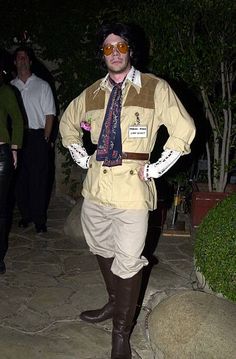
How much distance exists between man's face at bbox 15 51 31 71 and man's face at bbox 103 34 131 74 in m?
2.59

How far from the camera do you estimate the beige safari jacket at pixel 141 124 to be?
2.99m

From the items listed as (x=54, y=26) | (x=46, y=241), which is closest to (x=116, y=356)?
(x=46, y=241)

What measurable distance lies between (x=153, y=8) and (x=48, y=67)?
105 inches

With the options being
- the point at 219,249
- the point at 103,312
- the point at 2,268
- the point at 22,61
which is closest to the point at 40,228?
the point at 2,268

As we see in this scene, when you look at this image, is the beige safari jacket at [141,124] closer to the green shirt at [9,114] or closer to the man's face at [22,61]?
the green shirt at [9,114]

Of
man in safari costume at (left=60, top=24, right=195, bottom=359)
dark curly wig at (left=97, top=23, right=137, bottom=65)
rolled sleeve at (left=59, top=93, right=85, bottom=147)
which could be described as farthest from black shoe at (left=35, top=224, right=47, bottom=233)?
dark curly wig at (left=97, top=23, right=137, bottom=65)

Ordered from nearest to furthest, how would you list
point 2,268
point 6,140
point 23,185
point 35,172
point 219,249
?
point 219,249
point 6,140
point 2,268
point 35,172
point 23,185

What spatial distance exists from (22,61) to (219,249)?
315 cm

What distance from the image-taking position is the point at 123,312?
3.23 metres

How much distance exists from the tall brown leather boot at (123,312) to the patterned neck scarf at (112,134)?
2.53ft

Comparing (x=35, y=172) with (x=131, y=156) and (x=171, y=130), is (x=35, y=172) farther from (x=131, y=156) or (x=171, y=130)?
(x=171, y=130)

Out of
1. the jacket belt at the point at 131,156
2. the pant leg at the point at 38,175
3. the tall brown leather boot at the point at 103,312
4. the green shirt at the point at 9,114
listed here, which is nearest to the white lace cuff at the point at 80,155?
the jacket belt at the point at 131,156

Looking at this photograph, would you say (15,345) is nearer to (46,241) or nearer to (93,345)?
(93,345)

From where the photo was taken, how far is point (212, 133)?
6.54m
